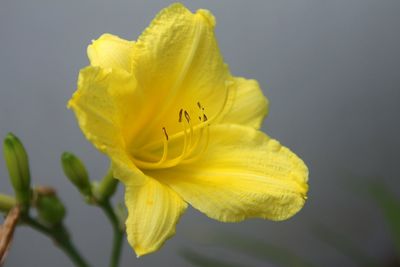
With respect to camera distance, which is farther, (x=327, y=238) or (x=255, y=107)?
(x=327, y=238)

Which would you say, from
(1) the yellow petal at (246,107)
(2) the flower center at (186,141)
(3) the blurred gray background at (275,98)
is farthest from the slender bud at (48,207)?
(3) the blurred gray background at (275,98)

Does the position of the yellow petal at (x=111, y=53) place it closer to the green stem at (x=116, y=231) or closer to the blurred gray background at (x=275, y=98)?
the green stem at (x=116, y=231)

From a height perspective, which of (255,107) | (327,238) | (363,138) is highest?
(255,107)

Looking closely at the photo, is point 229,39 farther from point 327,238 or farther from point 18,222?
point 18,222

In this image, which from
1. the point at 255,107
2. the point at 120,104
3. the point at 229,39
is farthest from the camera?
the point at 229,39

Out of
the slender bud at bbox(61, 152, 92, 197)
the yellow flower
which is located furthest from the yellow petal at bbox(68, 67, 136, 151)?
the slender bud at bbox(61, 152, 92, 197)

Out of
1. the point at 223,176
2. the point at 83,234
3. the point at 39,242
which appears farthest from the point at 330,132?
the point at 223,176

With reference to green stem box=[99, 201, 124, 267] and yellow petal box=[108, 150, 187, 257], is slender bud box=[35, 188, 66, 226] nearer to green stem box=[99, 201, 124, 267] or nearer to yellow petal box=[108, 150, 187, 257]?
green stem box=[99, 201, 124, 267]

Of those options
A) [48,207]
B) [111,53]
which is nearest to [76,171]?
[48,207]
